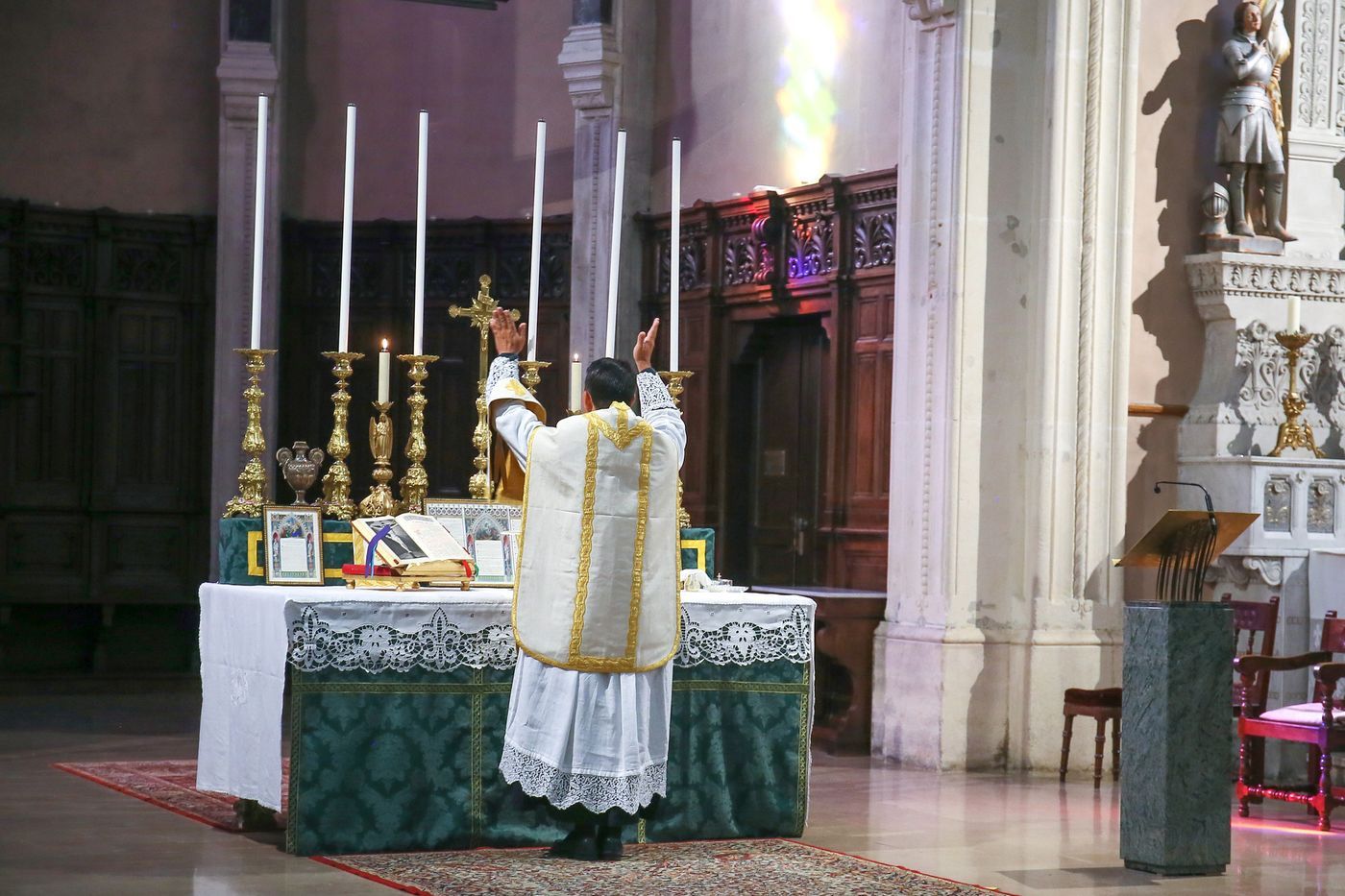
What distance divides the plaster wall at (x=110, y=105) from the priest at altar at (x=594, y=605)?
745 cm

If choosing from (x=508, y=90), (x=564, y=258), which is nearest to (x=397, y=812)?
(x=564, y=258)

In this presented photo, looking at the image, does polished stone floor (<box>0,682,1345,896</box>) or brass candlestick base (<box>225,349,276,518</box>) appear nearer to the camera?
polished stone floor (<box>0,682,1345,896</box>)

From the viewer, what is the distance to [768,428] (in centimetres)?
1166

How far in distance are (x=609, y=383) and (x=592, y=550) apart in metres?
0.52

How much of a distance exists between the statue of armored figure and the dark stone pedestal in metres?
3.92

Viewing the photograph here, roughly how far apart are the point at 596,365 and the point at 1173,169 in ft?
15.1

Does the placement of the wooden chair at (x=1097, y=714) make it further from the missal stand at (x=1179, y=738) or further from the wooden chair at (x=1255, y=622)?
the missal stand at (x=1179, y=738)

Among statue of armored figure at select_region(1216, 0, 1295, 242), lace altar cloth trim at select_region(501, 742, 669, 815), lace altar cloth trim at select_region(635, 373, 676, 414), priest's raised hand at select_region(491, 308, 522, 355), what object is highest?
statue of armored figure at select_region(1216, 0, 1295, 242)

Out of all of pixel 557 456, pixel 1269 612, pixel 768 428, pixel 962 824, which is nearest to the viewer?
pixel 557 456

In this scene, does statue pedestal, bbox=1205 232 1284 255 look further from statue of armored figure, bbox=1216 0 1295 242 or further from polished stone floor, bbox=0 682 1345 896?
polished stone floor, bbox=0 682 1345 896

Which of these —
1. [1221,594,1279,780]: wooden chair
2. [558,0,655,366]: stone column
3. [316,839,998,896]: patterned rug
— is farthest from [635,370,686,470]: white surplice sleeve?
[558,0,655,366]: stone column

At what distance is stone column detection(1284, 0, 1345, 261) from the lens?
9.57 m

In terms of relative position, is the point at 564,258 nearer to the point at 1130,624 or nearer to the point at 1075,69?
the point at 1075,69

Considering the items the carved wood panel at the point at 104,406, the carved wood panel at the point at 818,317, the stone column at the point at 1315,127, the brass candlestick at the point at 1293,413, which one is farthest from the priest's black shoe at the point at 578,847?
the carved wood panel at the point at 104,406
